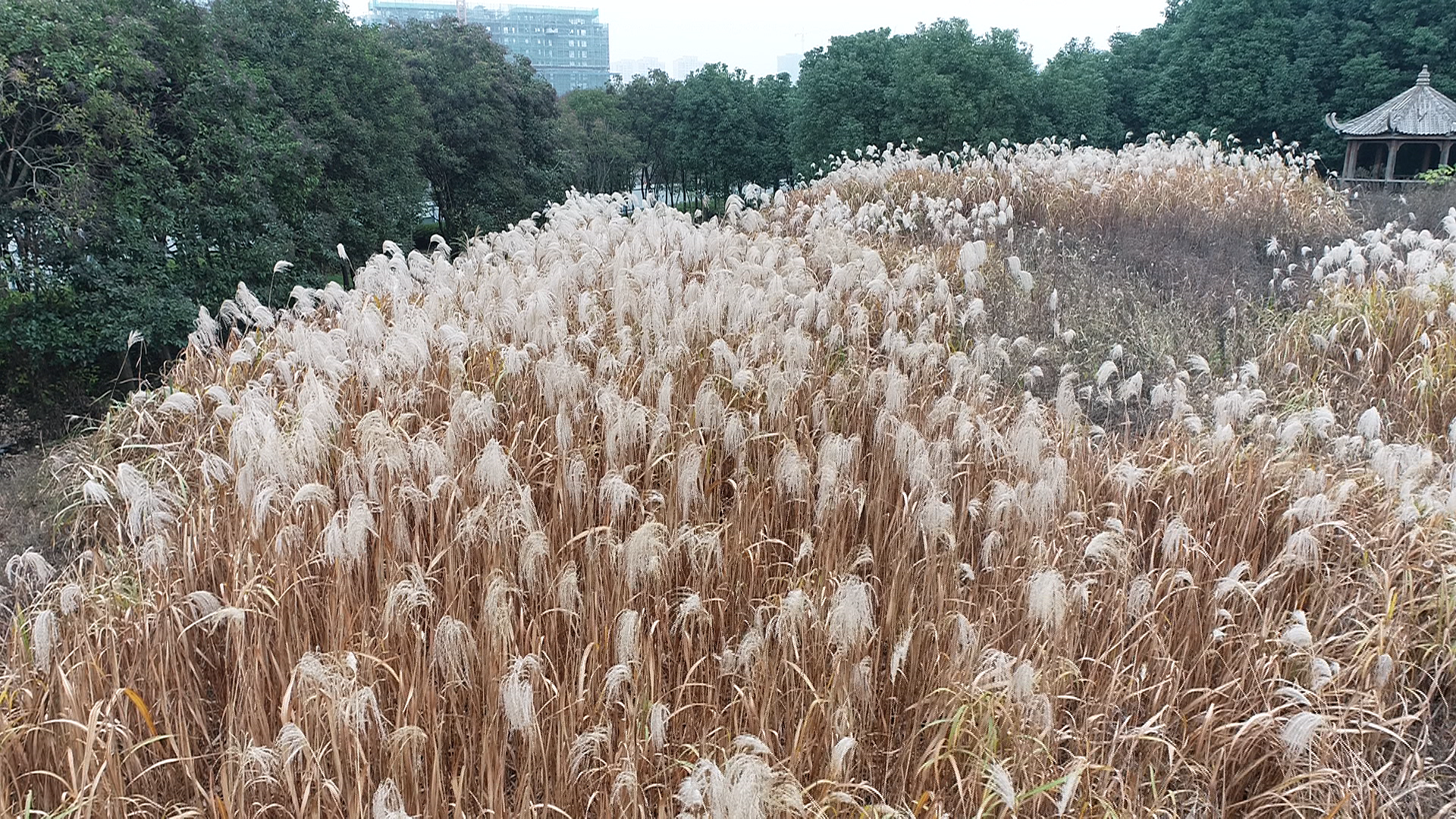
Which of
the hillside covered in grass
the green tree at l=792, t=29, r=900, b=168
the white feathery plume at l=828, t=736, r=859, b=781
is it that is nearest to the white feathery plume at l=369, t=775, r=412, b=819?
the hillside covered in grass

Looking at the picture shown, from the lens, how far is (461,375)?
3576 millimetres

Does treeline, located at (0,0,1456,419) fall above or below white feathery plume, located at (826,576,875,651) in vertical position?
above

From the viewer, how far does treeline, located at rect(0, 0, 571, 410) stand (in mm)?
12078

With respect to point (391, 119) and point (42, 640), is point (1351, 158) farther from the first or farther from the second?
point (42, 640)

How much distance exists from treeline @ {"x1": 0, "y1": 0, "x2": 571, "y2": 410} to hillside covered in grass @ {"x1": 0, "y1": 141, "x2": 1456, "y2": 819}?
548 cm

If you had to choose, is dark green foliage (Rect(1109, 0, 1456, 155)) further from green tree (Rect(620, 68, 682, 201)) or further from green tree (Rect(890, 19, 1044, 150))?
green tree (Rect(620, 68, 682, 201))

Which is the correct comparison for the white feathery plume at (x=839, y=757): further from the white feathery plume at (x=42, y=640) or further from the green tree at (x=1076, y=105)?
the green tree at (x=1076, y=105)

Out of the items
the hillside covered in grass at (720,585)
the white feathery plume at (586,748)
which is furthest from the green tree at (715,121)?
the white feathery plume at (586,748)

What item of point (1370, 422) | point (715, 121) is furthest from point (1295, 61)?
point (1370, 422)

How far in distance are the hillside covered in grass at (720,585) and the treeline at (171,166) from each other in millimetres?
5482

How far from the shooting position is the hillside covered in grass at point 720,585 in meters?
2.00

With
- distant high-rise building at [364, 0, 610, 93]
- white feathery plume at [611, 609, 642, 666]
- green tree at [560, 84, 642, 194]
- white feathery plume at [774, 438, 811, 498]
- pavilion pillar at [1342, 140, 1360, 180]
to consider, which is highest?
distant high-rise building at [364, 0, 610, 93]

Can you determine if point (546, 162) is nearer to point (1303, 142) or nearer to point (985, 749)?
point (1303, 142)

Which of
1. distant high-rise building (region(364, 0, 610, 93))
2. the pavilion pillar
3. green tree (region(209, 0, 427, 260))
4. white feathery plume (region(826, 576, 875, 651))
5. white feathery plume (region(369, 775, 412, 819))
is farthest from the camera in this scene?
distant high-rise building (region(364, 0, 610, 93))
